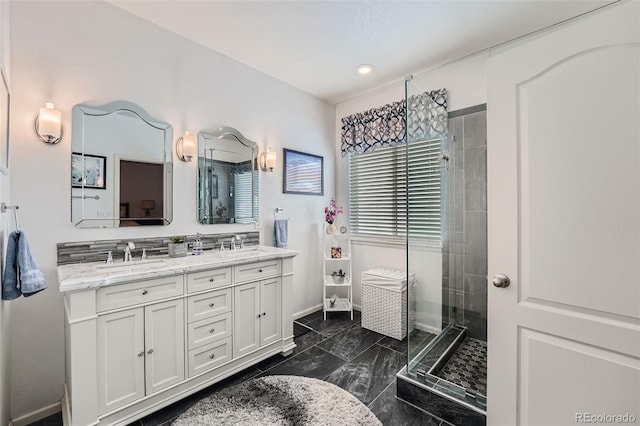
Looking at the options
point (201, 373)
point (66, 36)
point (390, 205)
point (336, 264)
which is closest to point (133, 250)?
point (201, 373)

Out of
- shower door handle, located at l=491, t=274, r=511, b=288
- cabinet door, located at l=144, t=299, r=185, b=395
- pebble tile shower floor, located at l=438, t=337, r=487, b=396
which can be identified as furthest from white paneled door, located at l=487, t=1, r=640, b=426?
cabinet door, located at l=144, t=299, r=185, b=395

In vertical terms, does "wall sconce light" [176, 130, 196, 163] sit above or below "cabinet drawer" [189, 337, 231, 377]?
above

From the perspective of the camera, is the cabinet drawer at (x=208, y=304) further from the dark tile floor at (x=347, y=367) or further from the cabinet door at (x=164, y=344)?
the dark tile floor at (x=347, y=367)

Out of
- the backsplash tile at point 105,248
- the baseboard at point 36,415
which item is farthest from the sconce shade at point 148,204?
the baseboard at point 36,415

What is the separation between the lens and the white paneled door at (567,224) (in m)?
1.10

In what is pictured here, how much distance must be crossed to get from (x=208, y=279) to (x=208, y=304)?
0.18 m

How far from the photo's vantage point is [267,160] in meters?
2.96

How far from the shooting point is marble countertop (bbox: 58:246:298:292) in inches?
58.6

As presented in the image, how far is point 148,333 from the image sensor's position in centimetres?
171

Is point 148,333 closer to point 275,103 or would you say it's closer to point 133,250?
point 133,250

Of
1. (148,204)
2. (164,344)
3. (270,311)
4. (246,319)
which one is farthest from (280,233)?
(164,344)

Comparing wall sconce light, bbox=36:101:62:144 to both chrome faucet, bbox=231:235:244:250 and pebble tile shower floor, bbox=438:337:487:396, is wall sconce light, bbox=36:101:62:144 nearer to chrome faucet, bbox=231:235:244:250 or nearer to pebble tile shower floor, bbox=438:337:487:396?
chrome faucet, bbox=231:235:244:250

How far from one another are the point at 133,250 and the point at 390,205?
8.53 ft

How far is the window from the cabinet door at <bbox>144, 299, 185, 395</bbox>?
1.90 meters
